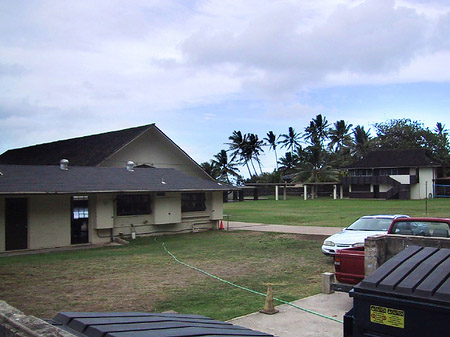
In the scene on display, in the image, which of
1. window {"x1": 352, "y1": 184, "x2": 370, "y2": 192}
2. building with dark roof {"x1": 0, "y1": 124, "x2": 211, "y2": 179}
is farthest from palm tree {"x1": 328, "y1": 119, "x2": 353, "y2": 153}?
building with dark roof {"x1": 0, "y1": 124, "x2": 211, "y2": 179}

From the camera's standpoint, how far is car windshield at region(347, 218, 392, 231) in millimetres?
13516

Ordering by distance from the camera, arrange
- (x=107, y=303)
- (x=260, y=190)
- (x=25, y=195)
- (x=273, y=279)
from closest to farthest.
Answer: (x=107, y=303), (x=273, y=279), (x=25, y=195), (x=260, y=190)

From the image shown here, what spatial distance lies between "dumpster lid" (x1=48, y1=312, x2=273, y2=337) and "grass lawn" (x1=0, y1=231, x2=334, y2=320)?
14.0 feet

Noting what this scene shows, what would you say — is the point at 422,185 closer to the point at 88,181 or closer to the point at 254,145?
the point at 254,145

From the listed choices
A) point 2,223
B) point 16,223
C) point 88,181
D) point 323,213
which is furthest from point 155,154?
point 323,213

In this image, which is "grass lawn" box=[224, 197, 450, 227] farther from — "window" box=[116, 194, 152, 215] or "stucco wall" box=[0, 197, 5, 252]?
"stucco wall" box=[0, 197, 5, 252]

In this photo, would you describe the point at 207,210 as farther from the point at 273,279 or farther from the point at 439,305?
the point at 439,305

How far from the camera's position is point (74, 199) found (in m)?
18.4

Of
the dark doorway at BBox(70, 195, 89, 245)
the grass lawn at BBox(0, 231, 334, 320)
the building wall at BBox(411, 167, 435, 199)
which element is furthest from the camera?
the building wall at BBox(411, 167, 435, 199)

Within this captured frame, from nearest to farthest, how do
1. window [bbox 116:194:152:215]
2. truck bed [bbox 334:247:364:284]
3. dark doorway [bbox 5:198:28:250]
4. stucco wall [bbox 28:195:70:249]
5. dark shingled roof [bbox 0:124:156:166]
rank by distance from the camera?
truck bed [bbox 334:247:364:284], dark doorway [bbox 5:198:28:250], stucco wall [bbox 28:195:70:249], window [bbox 116:194:152:215], dark shingled roof [bbox 0:124:156:166]

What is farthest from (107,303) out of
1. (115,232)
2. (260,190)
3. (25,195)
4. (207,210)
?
(260,190)

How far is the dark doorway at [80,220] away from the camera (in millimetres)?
18344

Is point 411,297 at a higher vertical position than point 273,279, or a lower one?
higher

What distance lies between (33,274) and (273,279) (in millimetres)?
6564
